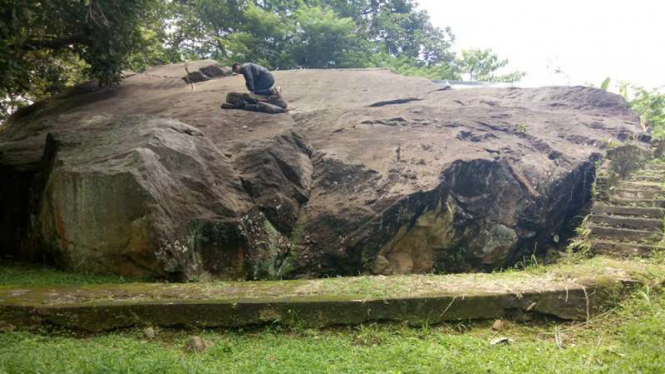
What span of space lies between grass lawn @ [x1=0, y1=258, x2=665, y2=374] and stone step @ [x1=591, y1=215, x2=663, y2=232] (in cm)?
204

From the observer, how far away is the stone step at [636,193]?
7527 mm

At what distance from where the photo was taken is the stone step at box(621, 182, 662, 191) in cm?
772

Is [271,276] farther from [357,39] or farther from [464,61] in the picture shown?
[464,61]

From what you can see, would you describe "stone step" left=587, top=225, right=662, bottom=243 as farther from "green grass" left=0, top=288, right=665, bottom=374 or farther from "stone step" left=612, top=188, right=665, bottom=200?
"green grass" left=0, top=288, right=665, bottom=374

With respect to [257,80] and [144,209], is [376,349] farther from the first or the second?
[257,80]

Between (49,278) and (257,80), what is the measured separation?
5913 millimetres

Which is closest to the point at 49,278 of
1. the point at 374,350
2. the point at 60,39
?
the point at 374,350

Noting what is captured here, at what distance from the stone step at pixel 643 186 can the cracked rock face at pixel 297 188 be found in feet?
1.94

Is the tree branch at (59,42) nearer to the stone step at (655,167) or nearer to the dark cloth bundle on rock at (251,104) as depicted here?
the dark cloth bundle on rock at (251,104)

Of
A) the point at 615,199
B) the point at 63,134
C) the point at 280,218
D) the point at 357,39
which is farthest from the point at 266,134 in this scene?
the point at 357,39

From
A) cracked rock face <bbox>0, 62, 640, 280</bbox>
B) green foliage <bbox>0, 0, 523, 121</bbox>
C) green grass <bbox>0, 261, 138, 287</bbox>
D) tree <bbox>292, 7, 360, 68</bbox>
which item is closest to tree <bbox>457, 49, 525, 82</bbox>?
green foliage <bbox>0, 0, 523, 121</bbox>

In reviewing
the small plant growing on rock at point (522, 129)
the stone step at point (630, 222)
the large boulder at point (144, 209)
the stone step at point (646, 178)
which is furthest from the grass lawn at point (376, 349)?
the small plant growing on rock at point (522, 129)

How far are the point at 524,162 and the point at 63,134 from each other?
734cm

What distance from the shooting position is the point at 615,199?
24.9 feet
